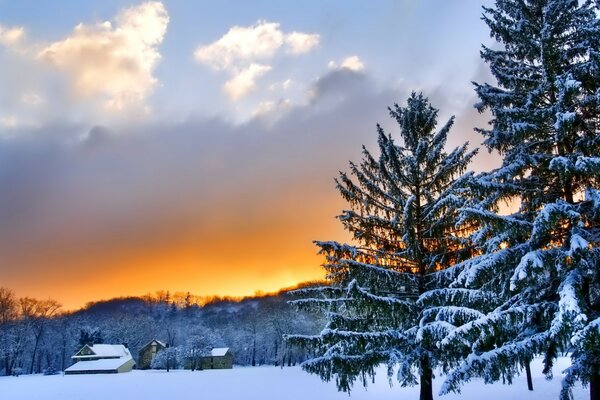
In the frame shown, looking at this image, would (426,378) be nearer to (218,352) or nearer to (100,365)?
(100,365)

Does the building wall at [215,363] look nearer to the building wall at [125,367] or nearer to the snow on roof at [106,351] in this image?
the building wall at [125,367]

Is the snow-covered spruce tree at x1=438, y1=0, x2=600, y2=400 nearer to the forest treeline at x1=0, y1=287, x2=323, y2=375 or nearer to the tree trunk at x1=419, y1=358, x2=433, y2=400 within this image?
the tree trunk at x1=419, y1=358, x2=433, y2=400

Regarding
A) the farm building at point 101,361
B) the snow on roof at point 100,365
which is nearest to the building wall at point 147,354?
the farm building at point 101,361

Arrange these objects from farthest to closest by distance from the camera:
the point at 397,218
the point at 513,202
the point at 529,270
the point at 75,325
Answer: the point at 75,325
the point at 397,218
the point at 513,202
the point at 529,270

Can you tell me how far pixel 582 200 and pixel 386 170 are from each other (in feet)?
19.3

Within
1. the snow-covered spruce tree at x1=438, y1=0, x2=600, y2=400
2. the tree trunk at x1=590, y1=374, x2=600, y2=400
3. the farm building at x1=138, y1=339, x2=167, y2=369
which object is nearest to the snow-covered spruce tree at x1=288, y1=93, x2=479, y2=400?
the snow-covered spruce tree at x1=438, y1=0, x2=600, y2=400

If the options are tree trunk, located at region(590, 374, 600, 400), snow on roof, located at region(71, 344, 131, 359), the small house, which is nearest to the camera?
tree trunk, located at region(590, 374, 600, 400)

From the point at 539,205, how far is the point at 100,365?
70926 mm

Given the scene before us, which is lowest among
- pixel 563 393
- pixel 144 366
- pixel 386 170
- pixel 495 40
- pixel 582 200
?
pixel 144 366

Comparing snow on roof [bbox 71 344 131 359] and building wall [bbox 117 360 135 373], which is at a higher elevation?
snow on roof [bbox 71 344 131 359]

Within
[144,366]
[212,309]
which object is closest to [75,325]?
[144,366]

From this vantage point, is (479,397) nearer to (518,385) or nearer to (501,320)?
(518,385)

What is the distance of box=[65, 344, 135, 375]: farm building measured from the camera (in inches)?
2504

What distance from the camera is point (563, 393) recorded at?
8352 millimetres
